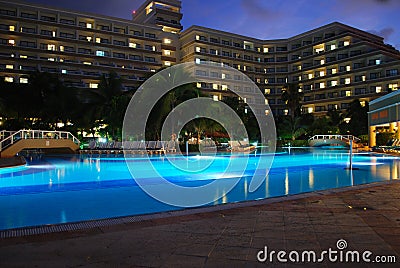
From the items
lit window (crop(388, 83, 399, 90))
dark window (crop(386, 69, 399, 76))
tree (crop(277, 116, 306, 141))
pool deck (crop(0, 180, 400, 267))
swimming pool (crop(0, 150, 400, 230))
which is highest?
dark window (crop(386, 69, 399, 76))

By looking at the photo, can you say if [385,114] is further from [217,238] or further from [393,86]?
[217,238]

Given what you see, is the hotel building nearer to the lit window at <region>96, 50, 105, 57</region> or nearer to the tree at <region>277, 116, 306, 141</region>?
the lit window at <region>96, 50, 105, 57</region>

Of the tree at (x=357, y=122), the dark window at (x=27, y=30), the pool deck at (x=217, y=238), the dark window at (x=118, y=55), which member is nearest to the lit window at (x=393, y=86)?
the tree at (x=357, y=122)

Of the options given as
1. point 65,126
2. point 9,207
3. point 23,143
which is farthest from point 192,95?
point 9,207

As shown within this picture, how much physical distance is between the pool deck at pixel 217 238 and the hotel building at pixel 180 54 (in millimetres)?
42421

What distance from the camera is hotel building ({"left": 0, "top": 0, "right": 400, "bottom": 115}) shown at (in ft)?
173

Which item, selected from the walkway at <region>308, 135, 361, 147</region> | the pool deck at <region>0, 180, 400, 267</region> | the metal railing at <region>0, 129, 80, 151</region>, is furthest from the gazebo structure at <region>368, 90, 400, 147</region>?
the metal railing at <region>0, 129, 80, 151</region>

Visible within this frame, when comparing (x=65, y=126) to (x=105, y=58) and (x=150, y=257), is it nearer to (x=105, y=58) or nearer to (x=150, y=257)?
(x=105, y=58)

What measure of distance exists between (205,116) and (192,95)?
2.24 metres
